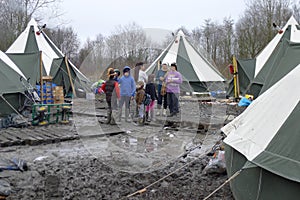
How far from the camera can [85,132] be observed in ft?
23.8

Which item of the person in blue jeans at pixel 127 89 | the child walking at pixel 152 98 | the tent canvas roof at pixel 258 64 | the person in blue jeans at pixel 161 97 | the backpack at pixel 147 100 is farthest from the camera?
the tent canvas roof at pixel 258 64

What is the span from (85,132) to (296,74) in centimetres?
483

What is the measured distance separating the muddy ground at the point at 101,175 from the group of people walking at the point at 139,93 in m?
2.11

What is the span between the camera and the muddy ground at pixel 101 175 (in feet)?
12.7

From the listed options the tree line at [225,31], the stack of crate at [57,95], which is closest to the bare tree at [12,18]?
the tree line at [225,31]

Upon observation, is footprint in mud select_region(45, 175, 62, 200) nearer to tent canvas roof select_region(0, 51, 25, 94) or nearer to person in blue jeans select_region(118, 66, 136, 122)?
person in blue jeans select_region(118, 66, 136, 122)

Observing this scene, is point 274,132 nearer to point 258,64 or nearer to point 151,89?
point 151,89

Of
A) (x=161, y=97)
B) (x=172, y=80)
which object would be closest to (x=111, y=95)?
(x=172, y=80)

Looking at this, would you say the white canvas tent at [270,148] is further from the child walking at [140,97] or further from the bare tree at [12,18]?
the bare tree at [12,18]

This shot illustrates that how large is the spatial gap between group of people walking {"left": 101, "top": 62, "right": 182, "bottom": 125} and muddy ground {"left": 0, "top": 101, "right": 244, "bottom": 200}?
211 centimetres

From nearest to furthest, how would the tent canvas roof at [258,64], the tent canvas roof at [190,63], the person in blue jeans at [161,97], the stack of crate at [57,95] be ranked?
the person in blue jeans at [161,97] → the stack of crate at [57,95] → the tent canvas roof at [258,64] → the tent canvas roof at [190,63]

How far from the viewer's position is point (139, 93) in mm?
8328

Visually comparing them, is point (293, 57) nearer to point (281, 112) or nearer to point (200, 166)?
point (281, 112)

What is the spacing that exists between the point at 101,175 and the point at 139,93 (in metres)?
4.04
